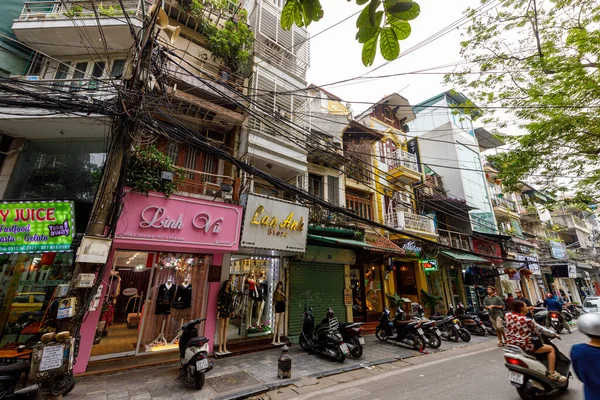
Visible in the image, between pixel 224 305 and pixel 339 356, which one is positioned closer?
pixel 339 356

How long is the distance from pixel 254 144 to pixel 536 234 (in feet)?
107

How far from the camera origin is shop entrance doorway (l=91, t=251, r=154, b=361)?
22.6 ft

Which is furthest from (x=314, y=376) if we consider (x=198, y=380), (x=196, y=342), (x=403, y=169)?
(x=403, y=169)

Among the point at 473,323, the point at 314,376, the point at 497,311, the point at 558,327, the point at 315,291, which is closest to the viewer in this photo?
the point at 314,376

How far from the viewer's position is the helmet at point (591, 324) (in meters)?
2.64

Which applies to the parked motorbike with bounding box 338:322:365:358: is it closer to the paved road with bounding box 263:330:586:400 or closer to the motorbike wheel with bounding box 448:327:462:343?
the paved road with bounding box 263:330:586:400

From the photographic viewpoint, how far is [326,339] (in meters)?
7.34

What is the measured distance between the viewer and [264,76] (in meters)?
10.3

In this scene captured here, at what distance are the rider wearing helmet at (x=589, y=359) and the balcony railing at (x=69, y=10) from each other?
38.4ft

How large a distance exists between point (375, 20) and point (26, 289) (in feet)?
32.4

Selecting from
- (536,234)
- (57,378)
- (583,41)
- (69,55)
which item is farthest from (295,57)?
(536,234)

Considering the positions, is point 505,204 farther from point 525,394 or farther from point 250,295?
point 250,295

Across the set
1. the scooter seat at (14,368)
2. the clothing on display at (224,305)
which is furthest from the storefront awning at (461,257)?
the scooter seat at (14,368)

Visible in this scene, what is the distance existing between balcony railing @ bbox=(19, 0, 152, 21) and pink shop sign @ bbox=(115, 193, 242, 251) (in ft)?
19.2
